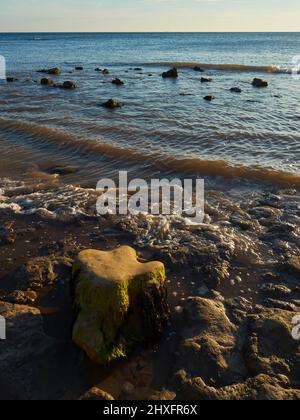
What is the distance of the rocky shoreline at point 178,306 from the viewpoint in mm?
4758

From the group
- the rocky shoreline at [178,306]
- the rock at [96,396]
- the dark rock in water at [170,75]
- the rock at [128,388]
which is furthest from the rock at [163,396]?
the dark rock in water at [170,75]

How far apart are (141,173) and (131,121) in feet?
21.0

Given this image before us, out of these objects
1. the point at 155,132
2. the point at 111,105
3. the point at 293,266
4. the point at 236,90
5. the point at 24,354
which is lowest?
the point at 24,354

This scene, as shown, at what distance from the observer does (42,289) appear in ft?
21.0

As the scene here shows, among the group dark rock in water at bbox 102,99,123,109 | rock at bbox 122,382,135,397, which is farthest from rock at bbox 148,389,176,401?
dark rock in water at bbox 102,99,123,109

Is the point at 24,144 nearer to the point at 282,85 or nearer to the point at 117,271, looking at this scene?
the point at 117,271

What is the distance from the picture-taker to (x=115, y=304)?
504 cm

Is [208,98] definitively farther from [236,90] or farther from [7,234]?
[7,234]

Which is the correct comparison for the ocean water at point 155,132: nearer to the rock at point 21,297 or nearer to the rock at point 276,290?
the rock at point 276,290

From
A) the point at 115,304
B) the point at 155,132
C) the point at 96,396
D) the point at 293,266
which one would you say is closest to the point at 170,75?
the point at 155,132

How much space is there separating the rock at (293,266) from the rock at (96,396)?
12.9ft

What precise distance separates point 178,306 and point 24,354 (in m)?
2.30

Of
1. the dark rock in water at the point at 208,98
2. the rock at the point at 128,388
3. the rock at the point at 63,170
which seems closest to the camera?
the rock at the point at 128,388
